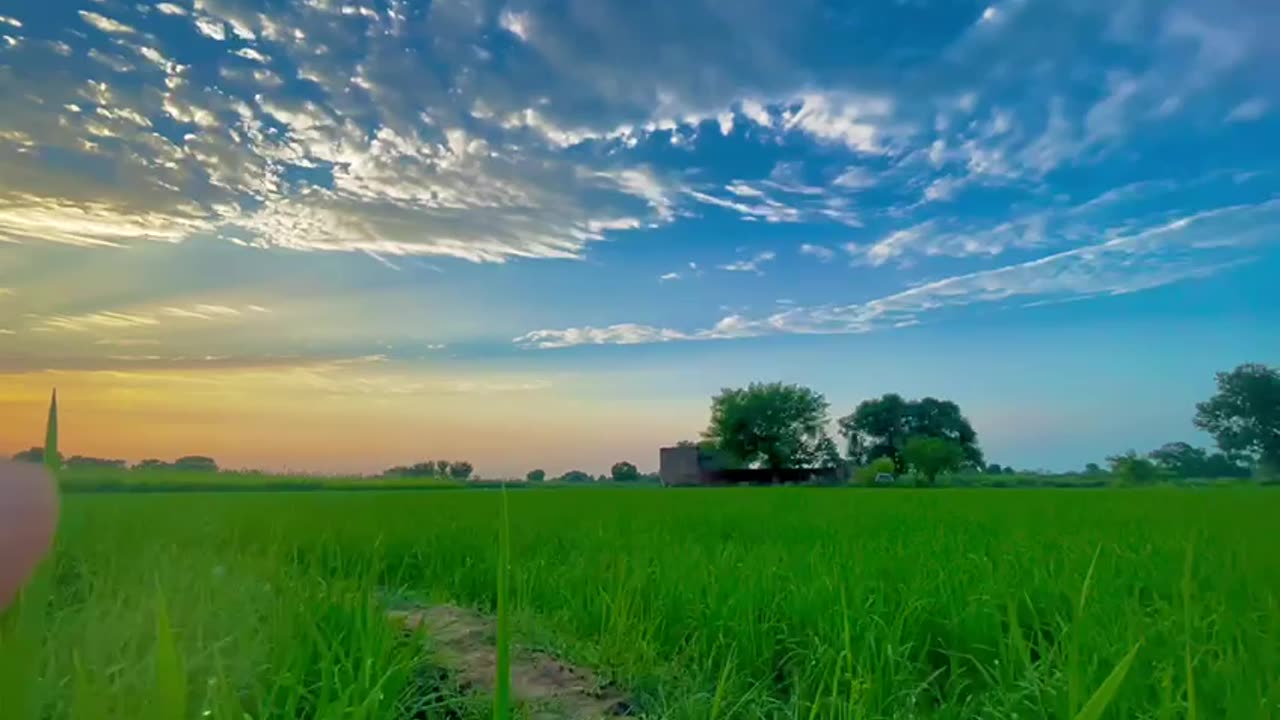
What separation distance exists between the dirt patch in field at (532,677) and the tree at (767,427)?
5973 centimetres

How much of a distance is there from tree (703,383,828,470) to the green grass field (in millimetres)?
57446

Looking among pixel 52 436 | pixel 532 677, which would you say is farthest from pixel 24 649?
pixel 532 677

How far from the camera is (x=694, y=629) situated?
10.4 ft

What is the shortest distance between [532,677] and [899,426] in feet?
236

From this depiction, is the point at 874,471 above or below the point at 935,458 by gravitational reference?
below

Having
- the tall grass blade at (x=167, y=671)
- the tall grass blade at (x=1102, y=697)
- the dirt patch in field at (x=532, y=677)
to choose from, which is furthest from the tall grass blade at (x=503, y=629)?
the dirt patch in field at (x=532, y=677)

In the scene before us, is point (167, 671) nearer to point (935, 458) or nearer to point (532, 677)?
point (532, 677)

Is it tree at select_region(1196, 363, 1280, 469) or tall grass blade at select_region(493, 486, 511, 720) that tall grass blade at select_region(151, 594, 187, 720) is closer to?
tall grass blade at select_region(493, 486, 511, 720)

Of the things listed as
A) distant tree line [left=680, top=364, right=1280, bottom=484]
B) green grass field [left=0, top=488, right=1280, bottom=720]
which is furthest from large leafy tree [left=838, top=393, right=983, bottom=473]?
green grass field [left=0, top=488, right=1280, bottom=720]

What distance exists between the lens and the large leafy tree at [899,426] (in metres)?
69.2

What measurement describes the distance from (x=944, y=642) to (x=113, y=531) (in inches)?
226

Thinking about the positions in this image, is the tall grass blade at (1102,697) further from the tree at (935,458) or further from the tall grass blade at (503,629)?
the tree at (935,458)

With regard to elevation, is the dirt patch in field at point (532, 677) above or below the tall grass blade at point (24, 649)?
below

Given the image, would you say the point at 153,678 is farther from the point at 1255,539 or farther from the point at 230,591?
the point at 1255,539
